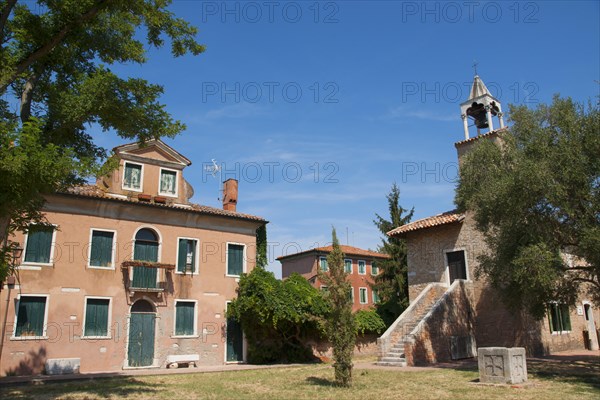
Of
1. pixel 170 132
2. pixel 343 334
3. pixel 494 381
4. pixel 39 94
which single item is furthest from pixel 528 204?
pixel 39 94

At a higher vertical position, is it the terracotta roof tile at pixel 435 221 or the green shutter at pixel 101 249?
the terracotta roof tile at pixel 435 221

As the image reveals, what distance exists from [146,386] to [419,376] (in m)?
8.37

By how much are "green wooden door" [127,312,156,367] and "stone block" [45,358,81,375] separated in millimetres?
2221

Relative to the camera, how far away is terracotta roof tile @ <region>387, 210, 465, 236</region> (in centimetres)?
2403

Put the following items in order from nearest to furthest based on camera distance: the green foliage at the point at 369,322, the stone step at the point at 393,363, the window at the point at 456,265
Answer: the stone step at the point at 393,363, the window at the point at 456,265, the green foliage at the point at 369,322

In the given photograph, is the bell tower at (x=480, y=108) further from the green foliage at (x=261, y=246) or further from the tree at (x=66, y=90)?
the tree at (x=66, y=90)

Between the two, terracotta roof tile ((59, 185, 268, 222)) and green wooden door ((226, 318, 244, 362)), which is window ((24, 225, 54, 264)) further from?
green wooden door ((226, 318, 244, 362))

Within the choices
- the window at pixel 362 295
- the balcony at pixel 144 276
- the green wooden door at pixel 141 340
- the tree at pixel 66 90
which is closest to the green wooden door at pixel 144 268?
the balcony at pixel 144 276

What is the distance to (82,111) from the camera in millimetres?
11398

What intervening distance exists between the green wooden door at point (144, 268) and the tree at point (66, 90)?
8.62 meters

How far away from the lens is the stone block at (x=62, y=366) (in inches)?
698

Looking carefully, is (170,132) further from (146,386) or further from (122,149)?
(122,149)

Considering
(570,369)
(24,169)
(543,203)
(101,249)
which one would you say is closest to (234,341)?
(101,249)

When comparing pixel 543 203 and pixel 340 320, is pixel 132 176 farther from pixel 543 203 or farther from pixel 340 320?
pixel 543 203
